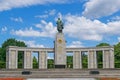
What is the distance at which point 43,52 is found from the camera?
6812 cm

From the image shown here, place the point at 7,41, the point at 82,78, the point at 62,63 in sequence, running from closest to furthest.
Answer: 1. the point at 82,78
2. the point at 62,63
3. the point at 7,41

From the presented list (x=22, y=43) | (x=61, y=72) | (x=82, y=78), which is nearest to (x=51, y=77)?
(x=61, y=72)

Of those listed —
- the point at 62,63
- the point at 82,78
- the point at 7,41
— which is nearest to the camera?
the point at 82,78

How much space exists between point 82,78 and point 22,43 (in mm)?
53195

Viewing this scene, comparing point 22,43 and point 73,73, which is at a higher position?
point 22,43

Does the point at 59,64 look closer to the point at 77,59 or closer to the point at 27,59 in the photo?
the point at 77,59

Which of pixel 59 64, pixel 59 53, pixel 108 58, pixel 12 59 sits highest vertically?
pixel 59 53

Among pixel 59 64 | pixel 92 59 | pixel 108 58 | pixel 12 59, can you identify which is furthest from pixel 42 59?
pixel 108 58

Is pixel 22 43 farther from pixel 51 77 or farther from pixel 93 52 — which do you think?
pixel 51 77

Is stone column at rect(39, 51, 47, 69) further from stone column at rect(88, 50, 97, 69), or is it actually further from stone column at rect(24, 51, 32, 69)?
stone column at rect(88, 50, 97, 69)

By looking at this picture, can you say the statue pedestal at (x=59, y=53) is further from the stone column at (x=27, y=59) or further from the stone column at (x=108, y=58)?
the stone column at (x=108, y=58)

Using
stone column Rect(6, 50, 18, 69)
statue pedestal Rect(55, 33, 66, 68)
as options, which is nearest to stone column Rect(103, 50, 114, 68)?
statue pedestal Rect(55, 33, 66, 68)

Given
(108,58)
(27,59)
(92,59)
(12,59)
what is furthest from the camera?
(92,59)

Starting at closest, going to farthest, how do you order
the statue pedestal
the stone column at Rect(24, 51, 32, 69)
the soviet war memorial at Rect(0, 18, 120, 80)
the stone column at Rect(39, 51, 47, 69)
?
1. the soviet war memorial at Rect(0, 18, 120, 80)
2. the statue pedestal
3. the stone column at Rect(24, 51, 32, 69)
4. the stone column at Rect(39, 51, 47, 69)
